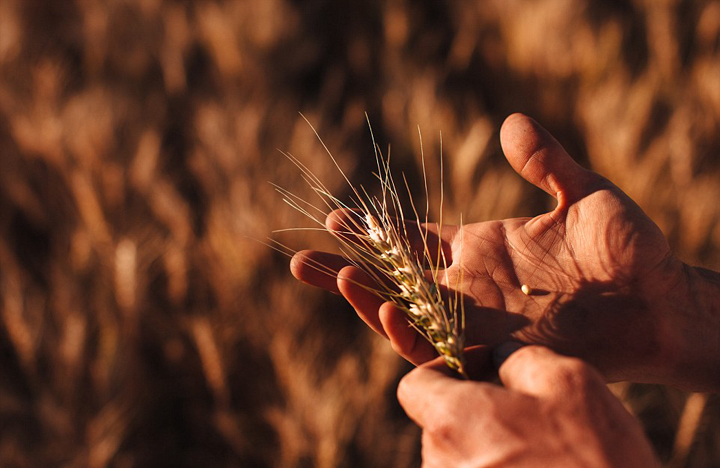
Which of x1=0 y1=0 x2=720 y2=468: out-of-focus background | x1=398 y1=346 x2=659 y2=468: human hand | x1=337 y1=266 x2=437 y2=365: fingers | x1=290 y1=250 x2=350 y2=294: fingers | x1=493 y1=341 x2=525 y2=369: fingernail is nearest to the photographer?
x1=398 y1=346 x2=659 y2=468: human hand

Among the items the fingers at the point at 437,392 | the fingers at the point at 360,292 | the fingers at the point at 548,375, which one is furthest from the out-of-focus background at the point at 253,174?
the fingers at the point at 548,375

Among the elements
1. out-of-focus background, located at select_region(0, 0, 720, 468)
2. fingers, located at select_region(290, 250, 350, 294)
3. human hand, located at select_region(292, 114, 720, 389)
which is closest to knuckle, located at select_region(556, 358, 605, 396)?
human hand, located at select_region(292, 114, 720, 389)

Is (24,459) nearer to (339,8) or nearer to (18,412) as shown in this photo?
(18,412)

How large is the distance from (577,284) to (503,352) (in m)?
0.36

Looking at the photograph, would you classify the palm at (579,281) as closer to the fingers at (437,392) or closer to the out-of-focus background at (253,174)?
the fingers at (437,392)

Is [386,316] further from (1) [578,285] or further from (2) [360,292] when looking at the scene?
(1) [578,285]

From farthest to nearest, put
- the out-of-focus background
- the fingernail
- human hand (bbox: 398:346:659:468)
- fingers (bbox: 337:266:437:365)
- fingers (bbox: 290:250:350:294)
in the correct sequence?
the out-of-focus background
fingers (bbox: 290:250:350:294)
fingers (bbox: 337:266:437:365)
the fingernail
human hand (bbox: 398:346:659:468)

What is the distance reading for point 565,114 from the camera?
2900mm

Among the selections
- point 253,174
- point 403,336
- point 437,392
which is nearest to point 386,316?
point 403,336

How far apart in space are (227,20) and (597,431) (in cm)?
301

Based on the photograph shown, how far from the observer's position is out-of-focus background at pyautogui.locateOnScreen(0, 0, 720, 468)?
1.92 metres

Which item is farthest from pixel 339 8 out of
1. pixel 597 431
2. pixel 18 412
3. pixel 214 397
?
pixel 597 431

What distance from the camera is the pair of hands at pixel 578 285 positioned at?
4.31 feet

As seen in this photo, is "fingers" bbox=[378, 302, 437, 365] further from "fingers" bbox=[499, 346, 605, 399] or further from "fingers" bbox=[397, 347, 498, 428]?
"fingers" bbox=[499, 346, 605, 399]
